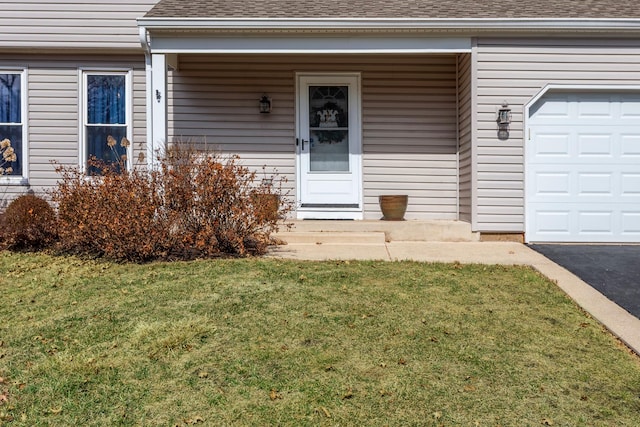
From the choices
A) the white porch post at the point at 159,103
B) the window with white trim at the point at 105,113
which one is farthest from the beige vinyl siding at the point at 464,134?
the window with white trim at the point at 105,113

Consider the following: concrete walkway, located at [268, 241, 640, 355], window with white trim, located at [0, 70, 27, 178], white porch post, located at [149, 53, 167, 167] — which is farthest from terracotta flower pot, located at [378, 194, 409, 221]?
window with white trim, located at [0, 70, 27, 178]

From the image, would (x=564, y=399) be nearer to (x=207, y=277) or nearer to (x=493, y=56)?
(x=207, y=277)

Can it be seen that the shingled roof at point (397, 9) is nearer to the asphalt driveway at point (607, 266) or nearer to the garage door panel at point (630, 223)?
the garage door panel at point (630, 223)

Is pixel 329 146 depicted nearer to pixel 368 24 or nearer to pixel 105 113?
pixel 368 24

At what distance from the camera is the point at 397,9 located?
24.3ft

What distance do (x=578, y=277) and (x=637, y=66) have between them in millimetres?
3688

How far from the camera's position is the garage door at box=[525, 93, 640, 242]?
717 centimetres

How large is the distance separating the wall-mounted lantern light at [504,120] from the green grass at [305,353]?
9.02 feet

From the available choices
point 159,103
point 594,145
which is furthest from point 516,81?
point 159,103

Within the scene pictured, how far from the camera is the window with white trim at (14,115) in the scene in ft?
27.6

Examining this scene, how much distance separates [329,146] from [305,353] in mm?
5526

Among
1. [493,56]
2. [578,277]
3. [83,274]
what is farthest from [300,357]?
[493,56]

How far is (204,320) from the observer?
12.8ft

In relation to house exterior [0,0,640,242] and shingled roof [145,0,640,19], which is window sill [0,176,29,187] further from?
shingled roof [145,0,640,19]
